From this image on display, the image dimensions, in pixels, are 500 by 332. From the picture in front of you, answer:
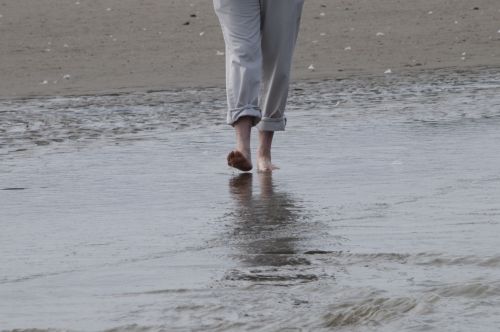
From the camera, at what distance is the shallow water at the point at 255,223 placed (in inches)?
151

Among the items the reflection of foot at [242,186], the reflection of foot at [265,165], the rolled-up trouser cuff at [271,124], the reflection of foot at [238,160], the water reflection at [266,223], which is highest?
the rolled-up trouser cuff at [271,124]

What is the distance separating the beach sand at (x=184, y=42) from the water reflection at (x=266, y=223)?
17.4ft

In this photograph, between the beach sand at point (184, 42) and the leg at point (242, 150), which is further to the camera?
the beach sand at point (184, 42)

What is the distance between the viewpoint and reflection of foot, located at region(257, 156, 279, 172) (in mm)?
6836

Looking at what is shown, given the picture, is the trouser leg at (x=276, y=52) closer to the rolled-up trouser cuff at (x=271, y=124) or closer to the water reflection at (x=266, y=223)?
the rolled-up trouser cuff at (x=271, y=124)

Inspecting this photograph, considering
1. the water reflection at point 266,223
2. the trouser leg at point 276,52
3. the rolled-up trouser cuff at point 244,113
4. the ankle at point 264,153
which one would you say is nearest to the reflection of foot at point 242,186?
the water reflection at point 266,223

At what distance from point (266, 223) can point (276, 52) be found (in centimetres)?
179

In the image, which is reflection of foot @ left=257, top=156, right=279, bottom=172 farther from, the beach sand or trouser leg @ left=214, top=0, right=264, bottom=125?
the beach sand

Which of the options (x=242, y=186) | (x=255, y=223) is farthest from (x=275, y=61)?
(x=255, y=223)

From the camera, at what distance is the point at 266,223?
17.3 feet

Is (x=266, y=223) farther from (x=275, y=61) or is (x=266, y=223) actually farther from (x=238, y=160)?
(x=275, y=61)

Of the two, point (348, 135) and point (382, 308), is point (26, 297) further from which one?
point (348, 135)

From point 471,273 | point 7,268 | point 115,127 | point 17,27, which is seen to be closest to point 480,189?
point 471,273

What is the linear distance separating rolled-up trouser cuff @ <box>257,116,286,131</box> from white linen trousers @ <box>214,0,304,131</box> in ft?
0.23
